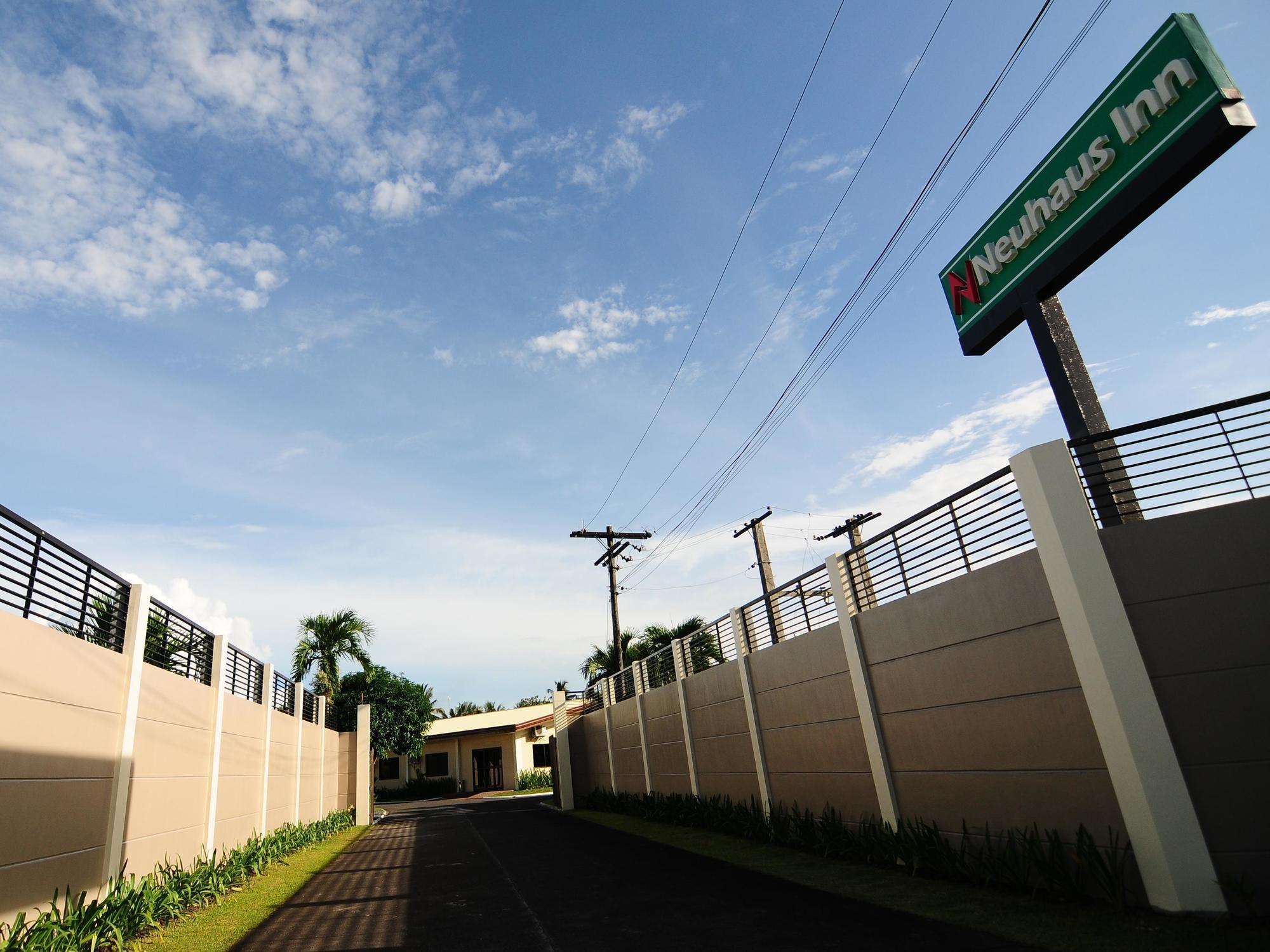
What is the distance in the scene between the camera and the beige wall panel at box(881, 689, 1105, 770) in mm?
6367

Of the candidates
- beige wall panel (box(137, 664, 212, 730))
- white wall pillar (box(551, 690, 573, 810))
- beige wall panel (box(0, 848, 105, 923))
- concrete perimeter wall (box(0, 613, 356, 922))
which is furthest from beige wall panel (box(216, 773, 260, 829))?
white wall pillar (box(551, 690, 573, 810))

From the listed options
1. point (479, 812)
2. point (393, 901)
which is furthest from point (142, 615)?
point (479, 812)

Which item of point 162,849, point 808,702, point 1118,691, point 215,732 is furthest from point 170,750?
point 1118,691

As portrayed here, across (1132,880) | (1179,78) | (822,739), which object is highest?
(1179,78)

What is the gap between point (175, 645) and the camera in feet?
32.4

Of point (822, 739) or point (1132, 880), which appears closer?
point (1132, 880)

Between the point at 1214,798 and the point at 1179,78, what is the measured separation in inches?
227

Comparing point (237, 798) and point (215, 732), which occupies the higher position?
point (215, 732)

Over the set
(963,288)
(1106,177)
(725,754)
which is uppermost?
(963,288)

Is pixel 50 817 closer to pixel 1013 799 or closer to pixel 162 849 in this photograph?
pixel 162 849

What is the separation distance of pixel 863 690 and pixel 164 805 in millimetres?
8458

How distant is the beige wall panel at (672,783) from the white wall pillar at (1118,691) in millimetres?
11253

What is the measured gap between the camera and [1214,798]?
5469 millimetres

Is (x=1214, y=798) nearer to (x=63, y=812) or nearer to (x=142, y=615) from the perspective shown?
(x=63, y=812)
